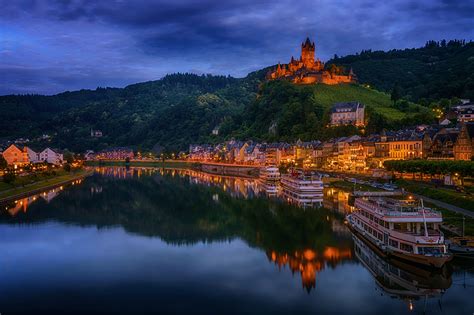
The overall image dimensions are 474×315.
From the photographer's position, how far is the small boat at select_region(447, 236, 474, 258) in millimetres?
27688

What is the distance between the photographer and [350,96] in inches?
5497

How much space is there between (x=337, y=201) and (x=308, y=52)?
360 ft

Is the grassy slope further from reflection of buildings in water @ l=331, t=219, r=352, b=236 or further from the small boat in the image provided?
the small boat

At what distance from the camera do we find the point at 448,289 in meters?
23.7

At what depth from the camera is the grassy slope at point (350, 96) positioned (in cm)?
13075

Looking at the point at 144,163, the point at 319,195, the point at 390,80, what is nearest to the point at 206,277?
the point at 319,195

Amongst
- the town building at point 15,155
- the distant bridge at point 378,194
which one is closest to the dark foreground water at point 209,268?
the distant bridge at point 378,194

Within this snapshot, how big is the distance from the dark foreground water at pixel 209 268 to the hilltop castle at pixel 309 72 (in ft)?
348

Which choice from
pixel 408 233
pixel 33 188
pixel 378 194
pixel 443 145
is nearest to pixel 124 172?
pixel 33 188

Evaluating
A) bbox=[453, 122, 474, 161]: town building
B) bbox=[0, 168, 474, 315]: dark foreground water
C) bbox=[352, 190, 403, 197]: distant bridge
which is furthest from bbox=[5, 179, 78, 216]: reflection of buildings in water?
bbox=[453, 122, 474, 161]: town building

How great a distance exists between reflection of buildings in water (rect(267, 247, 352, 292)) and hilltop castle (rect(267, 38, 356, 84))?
12231cm

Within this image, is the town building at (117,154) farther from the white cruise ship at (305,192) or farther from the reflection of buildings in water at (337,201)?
the reflection of buildings in water at (337,201)

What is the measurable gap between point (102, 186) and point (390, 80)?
13877cm

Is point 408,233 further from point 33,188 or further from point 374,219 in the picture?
point 33,188
